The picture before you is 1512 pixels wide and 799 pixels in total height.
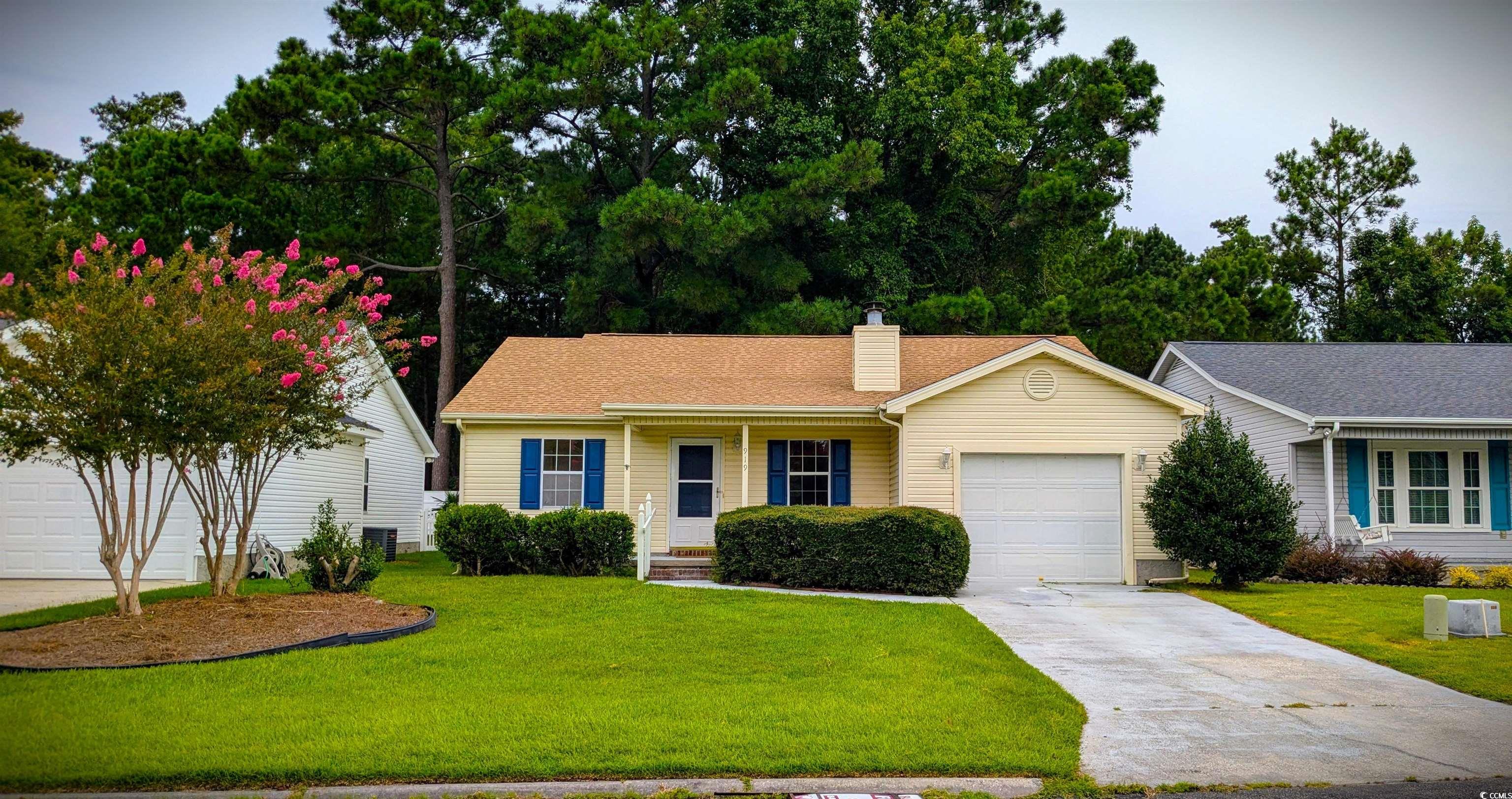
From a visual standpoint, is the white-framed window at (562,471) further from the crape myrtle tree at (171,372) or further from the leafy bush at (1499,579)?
the leafy bush at (1499,579)

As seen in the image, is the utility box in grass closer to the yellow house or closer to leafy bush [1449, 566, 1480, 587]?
the yellow house

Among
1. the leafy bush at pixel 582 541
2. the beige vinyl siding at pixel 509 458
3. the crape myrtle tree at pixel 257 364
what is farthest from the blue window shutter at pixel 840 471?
the crape myrtle tree at pixel 257 364

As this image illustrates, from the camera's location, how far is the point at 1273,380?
67.6 ft

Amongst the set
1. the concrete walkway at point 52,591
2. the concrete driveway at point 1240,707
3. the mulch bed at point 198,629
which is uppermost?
the mulch bed at point 198,629

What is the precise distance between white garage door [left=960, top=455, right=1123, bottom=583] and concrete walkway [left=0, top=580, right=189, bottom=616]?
39.3 feet

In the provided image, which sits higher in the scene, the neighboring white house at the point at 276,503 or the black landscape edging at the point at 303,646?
the neighboring white house at the point at 276,503

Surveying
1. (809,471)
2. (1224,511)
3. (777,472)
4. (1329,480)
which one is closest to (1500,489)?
(1329,480)

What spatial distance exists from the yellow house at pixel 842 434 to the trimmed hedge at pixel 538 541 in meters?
1.83

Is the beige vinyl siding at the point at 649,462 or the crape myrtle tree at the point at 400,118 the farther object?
the crape myrtle tree at the point at 400,118

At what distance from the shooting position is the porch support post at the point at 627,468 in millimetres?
17875

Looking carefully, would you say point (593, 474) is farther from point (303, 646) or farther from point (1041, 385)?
point (303, 646)

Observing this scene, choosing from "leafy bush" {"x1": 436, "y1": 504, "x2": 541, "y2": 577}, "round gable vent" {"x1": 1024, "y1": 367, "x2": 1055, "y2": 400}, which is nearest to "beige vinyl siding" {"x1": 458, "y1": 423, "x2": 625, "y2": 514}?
"leafy bush" {"x1": 436, "y1": 504, "x2": 541, "y2": 577}

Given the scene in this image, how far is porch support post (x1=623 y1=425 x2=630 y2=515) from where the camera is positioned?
1788cm

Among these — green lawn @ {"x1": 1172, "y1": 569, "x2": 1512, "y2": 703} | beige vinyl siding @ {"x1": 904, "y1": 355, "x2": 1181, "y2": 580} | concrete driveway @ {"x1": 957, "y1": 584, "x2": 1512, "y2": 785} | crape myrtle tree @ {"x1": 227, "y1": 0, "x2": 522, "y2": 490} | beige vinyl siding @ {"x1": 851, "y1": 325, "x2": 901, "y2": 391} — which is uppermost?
crape myrtle tree @ {"x1": 227, "y1": 0, "x2": 522, "y2": 490}
